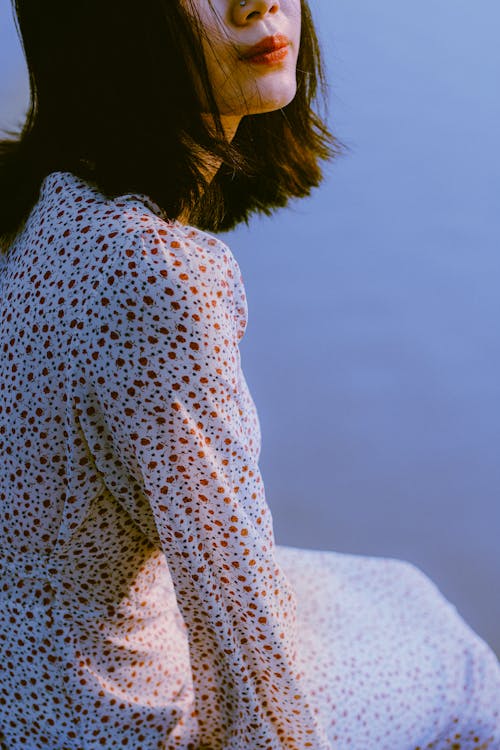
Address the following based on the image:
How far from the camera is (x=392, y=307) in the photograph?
1582mm

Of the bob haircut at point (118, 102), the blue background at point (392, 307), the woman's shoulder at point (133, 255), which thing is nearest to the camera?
the woman's shoulder at point (133, 255)

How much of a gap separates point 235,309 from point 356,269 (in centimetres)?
90

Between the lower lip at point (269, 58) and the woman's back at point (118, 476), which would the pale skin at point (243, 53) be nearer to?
the lower lip at point (269, 58)

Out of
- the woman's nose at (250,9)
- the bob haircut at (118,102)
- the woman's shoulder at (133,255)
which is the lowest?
the woman's shoulder at (133,255)

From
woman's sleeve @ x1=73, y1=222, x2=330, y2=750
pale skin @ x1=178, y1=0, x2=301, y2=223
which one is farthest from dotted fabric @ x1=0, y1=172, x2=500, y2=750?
pale skin @ x1=178, y1=0, x2=301, y2=223

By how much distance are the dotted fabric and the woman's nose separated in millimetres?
209

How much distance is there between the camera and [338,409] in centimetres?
166

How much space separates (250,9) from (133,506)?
0.48m

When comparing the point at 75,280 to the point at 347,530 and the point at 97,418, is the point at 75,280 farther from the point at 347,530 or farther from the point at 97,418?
the point at 347,530

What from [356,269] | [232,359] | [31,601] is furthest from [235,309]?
[356,269]

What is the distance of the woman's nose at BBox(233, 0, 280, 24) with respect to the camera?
75 centimetres

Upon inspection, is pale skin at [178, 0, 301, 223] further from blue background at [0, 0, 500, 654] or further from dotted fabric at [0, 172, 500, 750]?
blue background at [0, 0, 500, 654]

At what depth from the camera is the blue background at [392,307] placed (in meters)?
1.45

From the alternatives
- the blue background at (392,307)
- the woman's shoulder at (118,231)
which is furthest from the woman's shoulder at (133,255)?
the blue background at (392,307)
